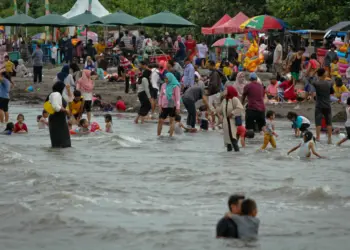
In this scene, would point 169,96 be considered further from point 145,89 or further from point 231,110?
point 231,110

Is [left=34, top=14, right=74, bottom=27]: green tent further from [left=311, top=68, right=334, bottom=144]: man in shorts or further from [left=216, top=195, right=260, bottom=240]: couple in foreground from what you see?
[left=216, top=195, right=260, bottom=240]: couple in foreground

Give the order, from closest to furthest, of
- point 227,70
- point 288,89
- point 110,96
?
point 288,89
point 110,96
point 227,70

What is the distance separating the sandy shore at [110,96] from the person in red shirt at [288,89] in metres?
0.47

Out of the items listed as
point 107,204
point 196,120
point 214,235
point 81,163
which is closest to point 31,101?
point 196,120

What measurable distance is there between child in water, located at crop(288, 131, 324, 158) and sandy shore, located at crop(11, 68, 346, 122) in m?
7.88

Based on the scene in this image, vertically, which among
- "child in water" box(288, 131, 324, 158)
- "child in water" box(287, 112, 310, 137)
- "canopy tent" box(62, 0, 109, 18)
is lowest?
"child in water" box(288, 131, 324, 158)

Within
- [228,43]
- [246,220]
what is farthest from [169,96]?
[228,43]

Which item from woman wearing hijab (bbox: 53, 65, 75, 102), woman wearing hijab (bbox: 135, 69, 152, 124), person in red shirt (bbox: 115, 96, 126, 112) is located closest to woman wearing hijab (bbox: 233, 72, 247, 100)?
woman wearing hijab (bbox: 135, 69, 152, 124)

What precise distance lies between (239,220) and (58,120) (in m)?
8.76

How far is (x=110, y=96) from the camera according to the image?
1293 inches

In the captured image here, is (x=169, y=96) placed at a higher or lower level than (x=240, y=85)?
lower

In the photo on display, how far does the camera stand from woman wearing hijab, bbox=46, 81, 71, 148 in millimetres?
18047

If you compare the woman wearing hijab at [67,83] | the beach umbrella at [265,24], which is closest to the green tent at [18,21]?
the beach umbrella at [265,24]

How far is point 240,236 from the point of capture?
1055 cm
